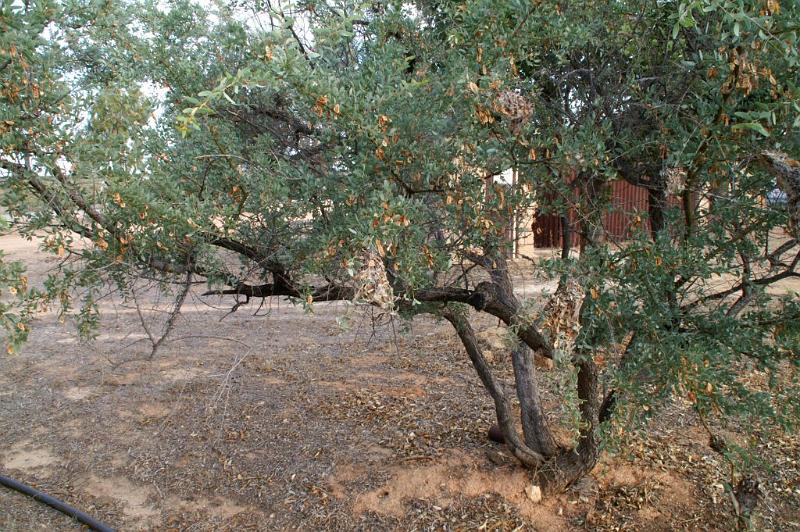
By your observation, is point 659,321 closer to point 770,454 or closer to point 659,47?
point 659,47

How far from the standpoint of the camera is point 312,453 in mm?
5043

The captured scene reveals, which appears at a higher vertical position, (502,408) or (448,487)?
(502,408)

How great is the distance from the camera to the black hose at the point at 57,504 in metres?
4.20

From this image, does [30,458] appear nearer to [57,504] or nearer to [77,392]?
[57,504]

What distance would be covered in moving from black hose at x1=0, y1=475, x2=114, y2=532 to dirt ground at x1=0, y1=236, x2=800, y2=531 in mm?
71

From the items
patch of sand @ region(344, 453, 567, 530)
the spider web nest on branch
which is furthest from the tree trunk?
the spider web nest on branch

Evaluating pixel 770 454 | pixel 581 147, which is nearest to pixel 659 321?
pixel 581 147

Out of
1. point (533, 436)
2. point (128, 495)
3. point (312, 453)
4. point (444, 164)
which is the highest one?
point (444, 164)

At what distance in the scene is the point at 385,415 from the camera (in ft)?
18.7

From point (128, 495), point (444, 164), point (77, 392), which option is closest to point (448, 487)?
point (128, 495)

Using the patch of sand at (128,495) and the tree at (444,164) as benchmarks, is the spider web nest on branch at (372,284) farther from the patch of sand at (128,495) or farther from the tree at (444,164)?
the patch of sand at (128,495)

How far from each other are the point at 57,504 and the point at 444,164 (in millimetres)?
3937

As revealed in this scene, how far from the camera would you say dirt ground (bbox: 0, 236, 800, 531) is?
401 centimetres

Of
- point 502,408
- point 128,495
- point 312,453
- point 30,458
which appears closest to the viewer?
point 502,408
